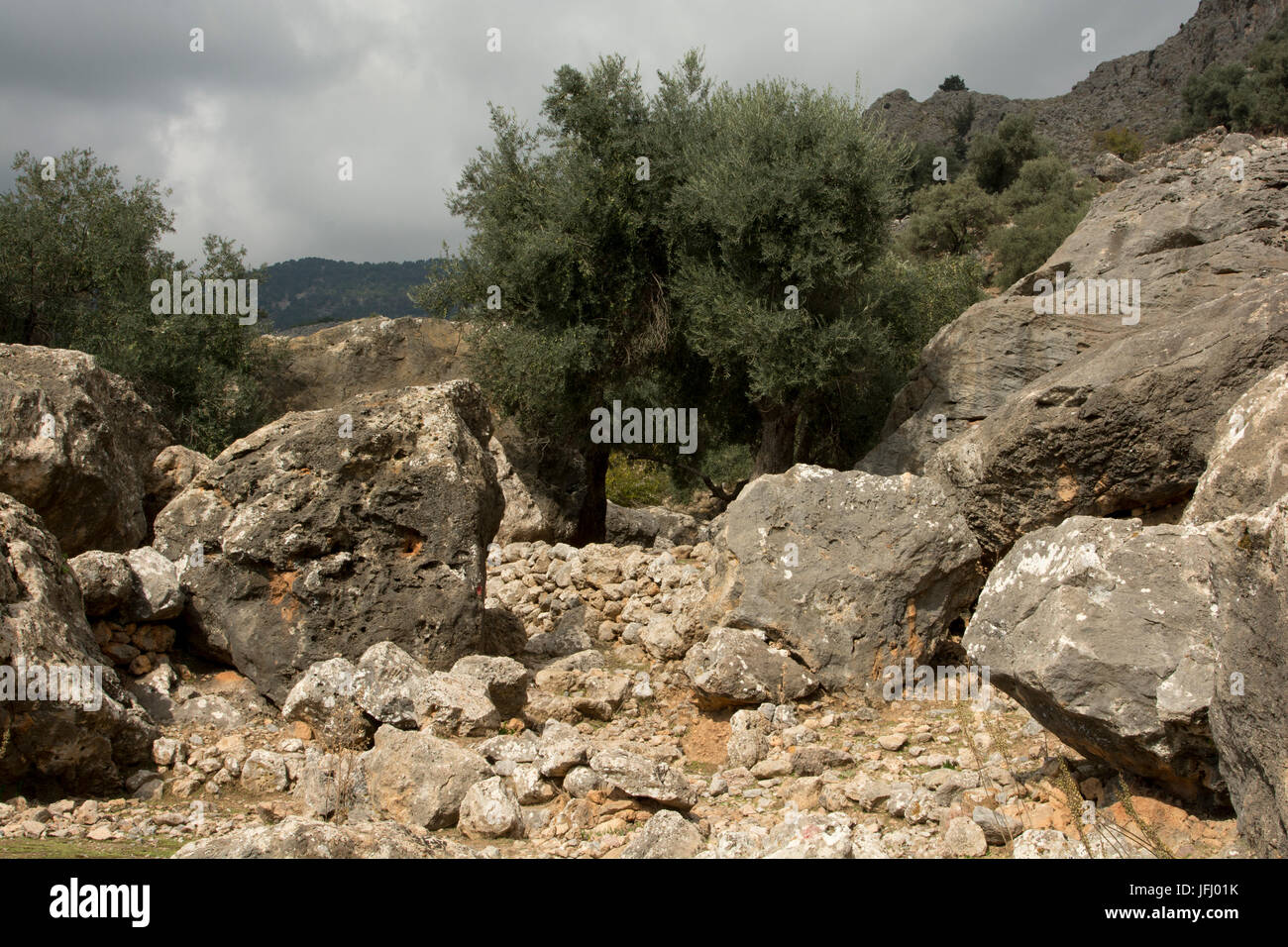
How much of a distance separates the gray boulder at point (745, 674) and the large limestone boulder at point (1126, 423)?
128 inches

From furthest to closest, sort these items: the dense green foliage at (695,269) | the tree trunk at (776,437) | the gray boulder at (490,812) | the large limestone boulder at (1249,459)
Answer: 1. the tree trunk at (776,437)
2. the dense green foliage at (695,269)
3. the gray boulder at (490,812)
4. the large limestone boulder at (1249,459)

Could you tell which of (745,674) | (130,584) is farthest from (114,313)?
(745,674)

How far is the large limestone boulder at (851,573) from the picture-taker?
8.41 m

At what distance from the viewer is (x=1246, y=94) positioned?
45500 mm

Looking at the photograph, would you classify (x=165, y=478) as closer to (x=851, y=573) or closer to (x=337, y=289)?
(x=851, y=573)

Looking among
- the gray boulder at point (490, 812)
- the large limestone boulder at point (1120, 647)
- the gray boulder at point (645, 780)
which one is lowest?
the gray boulder at point (490, 812)

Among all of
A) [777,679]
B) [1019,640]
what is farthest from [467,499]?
[1019,640]

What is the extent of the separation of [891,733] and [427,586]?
4.00m

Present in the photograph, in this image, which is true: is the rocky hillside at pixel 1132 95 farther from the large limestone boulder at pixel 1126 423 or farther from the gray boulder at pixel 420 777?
the gray boulder at pixel 420 777

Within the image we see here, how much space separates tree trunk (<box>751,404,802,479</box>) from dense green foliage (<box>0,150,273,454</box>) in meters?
9.59

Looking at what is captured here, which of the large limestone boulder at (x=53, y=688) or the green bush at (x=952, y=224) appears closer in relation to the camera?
the large limestone boulder at (x=53, y=688)

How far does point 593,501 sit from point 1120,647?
1275 cm

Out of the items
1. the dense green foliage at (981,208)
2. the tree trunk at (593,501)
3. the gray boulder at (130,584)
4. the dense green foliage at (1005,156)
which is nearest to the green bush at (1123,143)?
the dense green foliage at (1005,156)

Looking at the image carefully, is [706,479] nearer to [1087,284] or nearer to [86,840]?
[1087,284]
